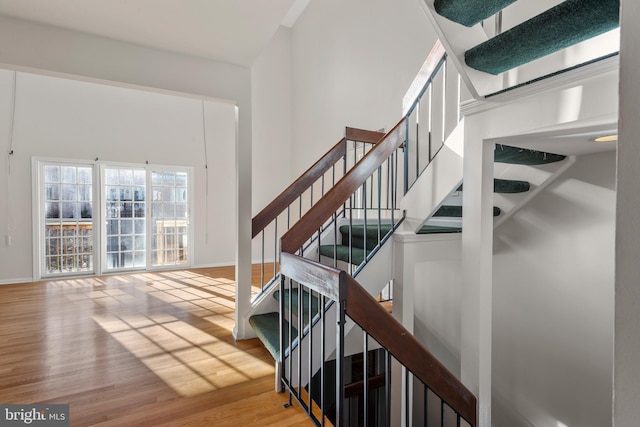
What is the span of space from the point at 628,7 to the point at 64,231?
22.5ft

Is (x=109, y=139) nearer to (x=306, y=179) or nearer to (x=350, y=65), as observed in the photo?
(x=350, y=65)

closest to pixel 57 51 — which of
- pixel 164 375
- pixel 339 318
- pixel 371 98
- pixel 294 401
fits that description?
pixel 164 375

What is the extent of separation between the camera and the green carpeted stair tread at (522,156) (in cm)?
192

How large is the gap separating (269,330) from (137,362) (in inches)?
40.6

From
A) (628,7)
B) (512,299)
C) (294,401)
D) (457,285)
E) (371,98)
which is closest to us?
(628,7)

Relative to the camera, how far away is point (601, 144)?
179cm

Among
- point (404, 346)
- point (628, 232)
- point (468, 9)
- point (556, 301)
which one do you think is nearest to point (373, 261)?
point (404, 346)

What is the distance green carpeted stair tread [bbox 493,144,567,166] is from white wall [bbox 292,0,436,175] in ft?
6.37

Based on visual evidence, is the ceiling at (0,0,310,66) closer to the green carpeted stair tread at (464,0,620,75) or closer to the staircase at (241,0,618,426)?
the staircase at (241,0,618,426)

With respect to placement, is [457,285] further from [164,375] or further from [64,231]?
[64,231]

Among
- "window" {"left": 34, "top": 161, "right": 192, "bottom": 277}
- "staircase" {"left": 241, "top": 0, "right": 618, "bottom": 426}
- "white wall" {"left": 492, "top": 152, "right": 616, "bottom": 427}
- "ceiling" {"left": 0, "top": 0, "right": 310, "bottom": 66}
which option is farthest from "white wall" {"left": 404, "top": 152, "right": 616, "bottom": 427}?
"window" {"left": 34, "top": 161, "right": 192, "bottom": 277}

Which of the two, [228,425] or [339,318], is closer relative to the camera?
[339,318]

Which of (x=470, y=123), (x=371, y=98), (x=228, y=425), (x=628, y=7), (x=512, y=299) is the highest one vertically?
(x=371, y=98)

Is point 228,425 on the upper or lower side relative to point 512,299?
lower
